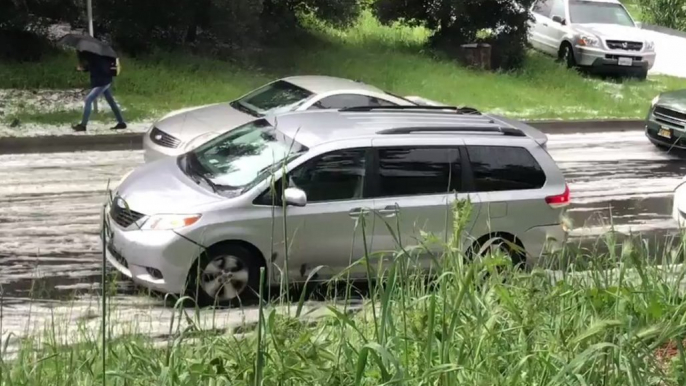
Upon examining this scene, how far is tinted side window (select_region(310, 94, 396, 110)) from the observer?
11.9 meters

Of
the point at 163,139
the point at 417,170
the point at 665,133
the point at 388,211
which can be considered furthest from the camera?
the point at 665,133

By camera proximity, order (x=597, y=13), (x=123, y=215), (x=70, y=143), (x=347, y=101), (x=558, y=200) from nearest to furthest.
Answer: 1. (x=123, y=215)
2. (x=558, y=200)
3. (x=347, y=101)
4. (x=70, y=143)
5. (x=597, y=13)

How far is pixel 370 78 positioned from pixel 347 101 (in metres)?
7.62

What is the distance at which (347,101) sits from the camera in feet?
39.6

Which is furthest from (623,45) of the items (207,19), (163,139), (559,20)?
(163,139)

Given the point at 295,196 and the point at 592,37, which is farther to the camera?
the point at 592,37

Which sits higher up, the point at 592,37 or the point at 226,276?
the point at 226,276

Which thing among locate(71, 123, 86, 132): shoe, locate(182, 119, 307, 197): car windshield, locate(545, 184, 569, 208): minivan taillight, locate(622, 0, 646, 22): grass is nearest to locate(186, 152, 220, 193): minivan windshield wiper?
locate(182, 119, 307, 197): car windshield

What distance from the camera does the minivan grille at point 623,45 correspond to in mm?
22766

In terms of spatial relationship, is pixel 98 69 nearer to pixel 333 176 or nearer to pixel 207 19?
pixel 207 19

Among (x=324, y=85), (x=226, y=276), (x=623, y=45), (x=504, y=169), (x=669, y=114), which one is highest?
(x=504, y=169)

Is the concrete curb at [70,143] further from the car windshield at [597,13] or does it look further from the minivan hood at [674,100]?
the car windshield at [597,13]

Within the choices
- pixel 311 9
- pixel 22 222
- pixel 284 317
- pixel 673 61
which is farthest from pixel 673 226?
pixel 673 61

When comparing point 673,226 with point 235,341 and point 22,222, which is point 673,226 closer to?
point 22,222
